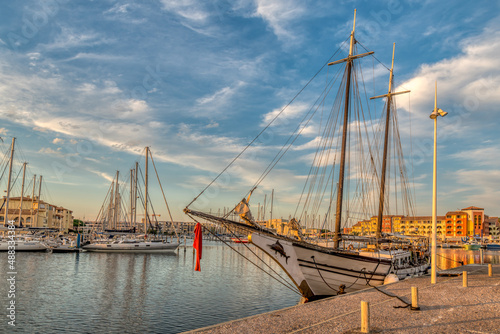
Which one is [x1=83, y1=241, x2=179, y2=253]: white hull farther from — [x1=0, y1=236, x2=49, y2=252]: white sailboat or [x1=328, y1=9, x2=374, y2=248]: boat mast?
[x1=328, y1=9, x2=374, y2=248]: boat mast

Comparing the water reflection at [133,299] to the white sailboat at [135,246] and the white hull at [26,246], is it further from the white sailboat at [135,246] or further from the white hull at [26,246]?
the white hull at [26,246]

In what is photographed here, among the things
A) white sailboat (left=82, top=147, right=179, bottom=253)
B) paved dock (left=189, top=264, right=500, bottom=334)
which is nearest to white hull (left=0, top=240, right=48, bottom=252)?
white sailboat (left=82, top=147, right=179, bottom=253)

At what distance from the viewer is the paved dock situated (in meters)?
11.9

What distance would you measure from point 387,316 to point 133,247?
219 ft

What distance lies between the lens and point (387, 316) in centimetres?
1341

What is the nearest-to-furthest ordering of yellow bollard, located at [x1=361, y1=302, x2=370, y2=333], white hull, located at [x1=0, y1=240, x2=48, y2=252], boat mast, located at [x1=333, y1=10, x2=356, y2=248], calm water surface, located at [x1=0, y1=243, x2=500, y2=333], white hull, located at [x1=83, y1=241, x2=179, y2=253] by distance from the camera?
yellow bollard, located at [x1=361, y1=302, x2=370, y2=333]
calm water surface, located at [x1=0, y1=243, x2=500, y2=333]
boat mast, located at [x1=333, y1=10, x2=356, y2=248]
white hull, located at [x1=0, y1=240, x2=48, y2=252]
white hull, located at [x1=83, y1=241, x2=179, y2=253]

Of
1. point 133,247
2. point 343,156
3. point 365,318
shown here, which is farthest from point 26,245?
point 365,318

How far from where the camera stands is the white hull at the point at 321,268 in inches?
829

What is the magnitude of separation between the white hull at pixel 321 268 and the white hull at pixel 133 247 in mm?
55785

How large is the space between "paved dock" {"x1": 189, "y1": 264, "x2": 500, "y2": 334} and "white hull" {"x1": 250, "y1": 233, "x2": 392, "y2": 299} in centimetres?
381

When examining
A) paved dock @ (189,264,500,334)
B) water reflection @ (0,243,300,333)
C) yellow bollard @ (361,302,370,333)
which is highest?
yellow bollard @ (361,302,370,333)

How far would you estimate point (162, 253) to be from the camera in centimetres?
7194

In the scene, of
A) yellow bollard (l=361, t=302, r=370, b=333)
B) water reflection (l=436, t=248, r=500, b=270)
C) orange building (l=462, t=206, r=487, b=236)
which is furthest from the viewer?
orange building (l=462, t=206, r=487, b=236)

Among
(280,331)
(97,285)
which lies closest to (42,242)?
(97,285)
